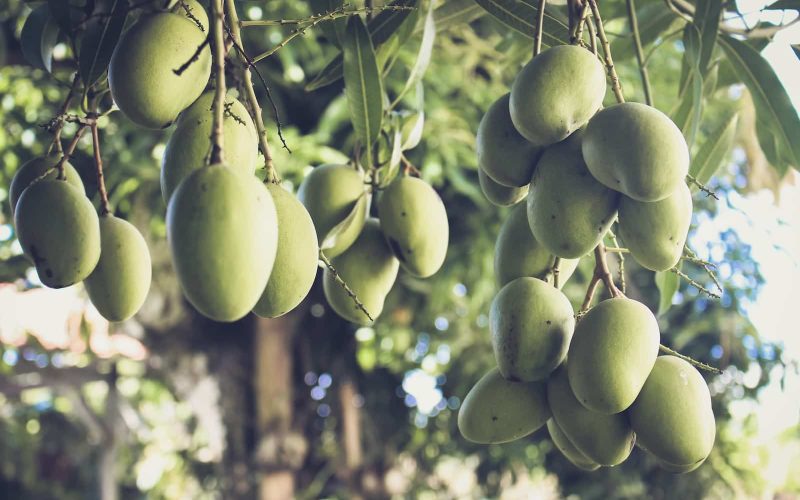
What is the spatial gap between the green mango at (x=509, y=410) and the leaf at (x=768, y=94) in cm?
37

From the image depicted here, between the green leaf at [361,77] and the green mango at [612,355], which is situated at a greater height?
the green leaf at [361,77]

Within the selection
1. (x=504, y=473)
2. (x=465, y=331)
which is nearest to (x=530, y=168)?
(x=465, y=331)

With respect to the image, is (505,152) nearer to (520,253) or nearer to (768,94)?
(520,253)

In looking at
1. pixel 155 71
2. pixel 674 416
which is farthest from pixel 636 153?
pixel 155 71

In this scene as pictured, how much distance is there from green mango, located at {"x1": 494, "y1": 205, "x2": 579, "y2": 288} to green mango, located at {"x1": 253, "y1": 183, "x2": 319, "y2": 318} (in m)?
0.20

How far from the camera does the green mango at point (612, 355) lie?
0.55 m

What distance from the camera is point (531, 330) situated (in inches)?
23.3

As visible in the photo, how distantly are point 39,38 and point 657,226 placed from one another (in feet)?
1.72

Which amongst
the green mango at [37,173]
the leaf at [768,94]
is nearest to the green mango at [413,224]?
the green mango at [37,173]

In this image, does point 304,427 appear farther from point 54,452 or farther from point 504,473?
point 54,452

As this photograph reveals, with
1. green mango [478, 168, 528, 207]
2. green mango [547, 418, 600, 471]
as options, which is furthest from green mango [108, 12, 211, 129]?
green mango [547, 418, 600, 471]

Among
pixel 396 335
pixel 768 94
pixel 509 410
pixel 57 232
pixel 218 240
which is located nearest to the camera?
pixel 218 240

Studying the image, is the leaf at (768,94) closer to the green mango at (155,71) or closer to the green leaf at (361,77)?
the green leaf at (361,77)

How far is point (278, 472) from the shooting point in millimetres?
1959
